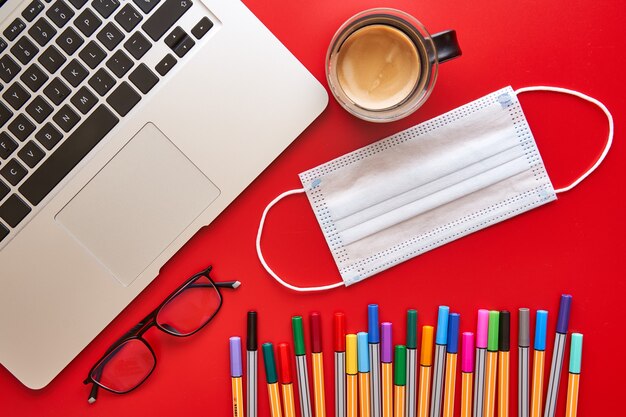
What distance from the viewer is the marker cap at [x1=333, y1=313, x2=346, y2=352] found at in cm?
76

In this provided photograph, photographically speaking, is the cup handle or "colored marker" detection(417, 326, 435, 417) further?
"colored marker" detection(417, 326, 435, 417)

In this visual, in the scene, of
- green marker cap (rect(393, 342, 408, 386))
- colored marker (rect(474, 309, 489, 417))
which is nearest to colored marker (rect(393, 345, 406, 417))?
green marker cap (rect(393, 342, 408, 386))

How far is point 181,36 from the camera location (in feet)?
2.14

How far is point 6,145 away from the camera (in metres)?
0.65

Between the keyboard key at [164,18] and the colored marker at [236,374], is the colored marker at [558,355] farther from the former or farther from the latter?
the keyboard key at [164,18]

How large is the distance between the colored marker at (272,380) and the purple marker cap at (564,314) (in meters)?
0.41

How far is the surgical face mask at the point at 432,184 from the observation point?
2.42 feet

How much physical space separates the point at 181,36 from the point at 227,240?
276 millimetres

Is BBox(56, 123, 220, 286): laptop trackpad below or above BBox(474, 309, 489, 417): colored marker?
below

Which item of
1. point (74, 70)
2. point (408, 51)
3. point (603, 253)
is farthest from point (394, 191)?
point (74, 70)

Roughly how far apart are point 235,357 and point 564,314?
471mm

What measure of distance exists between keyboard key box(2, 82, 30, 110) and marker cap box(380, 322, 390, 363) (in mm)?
549

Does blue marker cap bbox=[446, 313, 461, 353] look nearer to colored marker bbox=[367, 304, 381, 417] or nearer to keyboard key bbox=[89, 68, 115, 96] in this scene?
colored marker bbox=[367, 304, 381, 417]

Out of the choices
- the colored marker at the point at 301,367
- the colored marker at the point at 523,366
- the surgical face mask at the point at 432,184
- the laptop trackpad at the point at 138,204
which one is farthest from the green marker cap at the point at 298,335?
the colored marker at the point at 523,366
